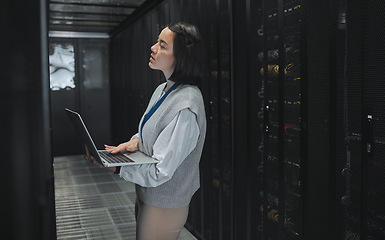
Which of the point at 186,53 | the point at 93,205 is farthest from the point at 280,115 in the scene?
the point at 93,205

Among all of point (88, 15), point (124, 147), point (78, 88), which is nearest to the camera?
point (124, 147)

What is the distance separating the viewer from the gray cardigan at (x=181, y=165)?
55.7 inches

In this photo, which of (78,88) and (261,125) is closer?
(261,125)

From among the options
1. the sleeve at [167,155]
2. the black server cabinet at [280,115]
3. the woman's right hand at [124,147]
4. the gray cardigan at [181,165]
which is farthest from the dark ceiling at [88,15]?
the sleeve at [167,155]

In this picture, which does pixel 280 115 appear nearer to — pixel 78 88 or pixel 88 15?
pixel 88 15

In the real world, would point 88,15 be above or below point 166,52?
above

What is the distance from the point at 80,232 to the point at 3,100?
3557 millimetres

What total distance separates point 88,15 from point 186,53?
5216 mm

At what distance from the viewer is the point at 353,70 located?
1.54 m

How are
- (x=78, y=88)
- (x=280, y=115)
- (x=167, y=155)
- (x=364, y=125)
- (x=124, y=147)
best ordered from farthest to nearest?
(x=78, y=88) → (x=280, y=115) → (x=124, y=147) → (x=364, y=125) → (x=167, y=155)

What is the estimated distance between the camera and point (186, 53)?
4.89 ft

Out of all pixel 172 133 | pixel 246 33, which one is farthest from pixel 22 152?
pixel 246 33

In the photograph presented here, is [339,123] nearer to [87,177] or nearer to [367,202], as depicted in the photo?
[367,202]

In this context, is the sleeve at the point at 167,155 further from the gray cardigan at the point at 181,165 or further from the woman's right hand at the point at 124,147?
the woman's right hand at the point at 124,147
